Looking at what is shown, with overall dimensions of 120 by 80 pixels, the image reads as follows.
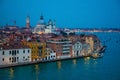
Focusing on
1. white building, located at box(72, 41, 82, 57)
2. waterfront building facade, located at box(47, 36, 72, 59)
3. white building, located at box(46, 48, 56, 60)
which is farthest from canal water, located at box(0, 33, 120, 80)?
white building, located at box(72, 41, 82, 57)

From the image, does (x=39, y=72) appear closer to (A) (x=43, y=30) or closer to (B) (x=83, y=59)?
(B) (x=83, y=59)

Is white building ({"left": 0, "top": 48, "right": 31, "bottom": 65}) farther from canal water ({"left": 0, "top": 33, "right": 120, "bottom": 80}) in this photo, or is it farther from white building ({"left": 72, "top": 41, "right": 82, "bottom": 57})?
white building ({"left": 72, "top": 41, "right": 82, "bottom": 57})

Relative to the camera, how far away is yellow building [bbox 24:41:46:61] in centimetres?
948

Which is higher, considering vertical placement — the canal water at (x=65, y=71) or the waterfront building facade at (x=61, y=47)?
the waterfront building facade at (x=61, y=47)

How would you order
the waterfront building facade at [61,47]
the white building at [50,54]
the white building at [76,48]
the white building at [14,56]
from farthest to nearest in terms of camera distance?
the white building at [76,48] → the waterfront building facade at [61,47] → the white building at [50,54] → the white building at [14,56]

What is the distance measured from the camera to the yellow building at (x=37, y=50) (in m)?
9.48

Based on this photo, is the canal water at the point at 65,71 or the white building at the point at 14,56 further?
the white building at the point at 14,56

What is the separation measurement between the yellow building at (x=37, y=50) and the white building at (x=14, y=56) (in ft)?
0.67

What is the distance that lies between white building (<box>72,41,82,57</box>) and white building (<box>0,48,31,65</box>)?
7.09ft

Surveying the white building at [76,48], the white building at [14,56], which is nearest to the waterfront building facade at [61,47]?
the white building at [76,48]

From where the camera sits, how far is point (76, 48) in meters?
11.2

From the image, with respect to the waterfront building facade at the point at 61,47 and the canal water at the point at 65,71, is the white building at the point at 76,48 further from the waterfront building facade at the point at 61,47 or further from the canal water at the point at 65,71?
the canal water at the point at 65,71

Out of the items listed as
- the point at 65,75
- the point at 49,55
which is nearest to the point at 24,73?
the point at 65,75

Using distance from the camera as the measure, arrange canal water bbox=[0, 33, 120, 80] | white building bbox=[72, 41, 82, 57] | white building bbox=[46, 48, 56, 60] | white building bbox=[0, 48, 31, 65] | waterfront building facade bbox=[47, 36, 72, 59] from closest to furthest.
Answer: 1. canal water bbox=[0, 33, 120, 80]
2. white building bbox=[0, 48, 31, 65]
3. white building bbox=[46, 48, 56, 60]
4. waterfront building facade bbox=[47, 36, 72, 59]
5. white building bbox=[72, 41, 82, 57]
